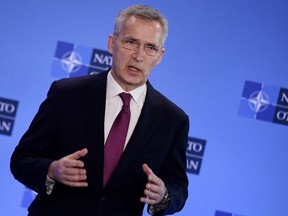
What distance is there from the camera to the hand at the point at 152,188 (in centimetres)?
177

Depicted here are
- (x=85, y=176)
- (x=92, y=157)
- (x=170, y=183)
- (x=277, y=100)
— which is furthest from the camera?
(x=277, y=100)

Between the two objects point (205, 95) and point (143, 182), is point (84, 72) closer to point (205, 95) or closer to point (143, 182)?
point (205, 95)

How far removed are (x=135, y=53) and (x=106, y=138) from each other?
0.95 feet

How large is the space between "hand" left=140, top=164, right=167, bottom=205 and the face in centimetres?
Result: 32

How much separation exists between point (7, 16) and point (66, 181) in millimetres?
1857

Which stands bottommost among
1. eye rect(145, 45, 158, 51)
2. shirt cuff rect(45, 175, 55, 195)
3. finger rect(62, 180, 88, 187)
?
shirt cuff rect(45, 175, 55, 195)

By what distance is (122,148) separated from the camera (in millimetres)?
1896

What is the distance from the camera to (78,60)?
328 cm

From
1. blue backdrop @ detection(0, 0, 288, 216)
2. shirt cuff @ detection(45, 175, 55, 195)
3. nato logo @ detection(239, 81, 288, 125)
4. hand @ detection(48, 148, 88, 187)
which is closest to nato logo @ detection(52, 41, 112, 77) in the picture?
blue backdrop @ detection(0, 0, 288, 216)

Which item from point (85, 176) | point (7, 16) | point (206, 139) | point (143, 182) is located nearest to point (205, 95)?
point (206, 139)

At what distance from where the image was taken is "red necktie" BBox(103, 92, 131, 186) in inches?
73.6

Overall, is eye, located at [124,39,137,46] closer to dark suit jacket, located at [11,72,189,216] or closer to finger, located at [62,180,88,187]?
dark suit jacket, located at [11,72,189,216]

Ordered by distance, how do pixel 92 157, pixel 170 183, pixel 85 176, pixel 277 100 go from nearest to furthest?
pixel 85 176 → pixel 92 157 → pixel 170 183 → pixel 277 100

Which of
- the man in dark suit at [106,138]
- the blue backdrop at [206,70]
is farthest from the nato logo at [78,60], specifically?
the man in dark suit at [106,138]
